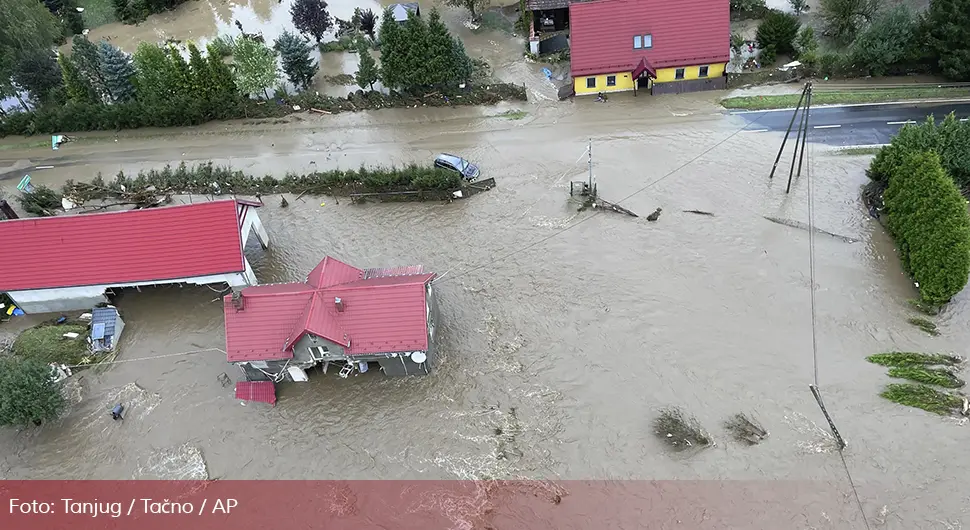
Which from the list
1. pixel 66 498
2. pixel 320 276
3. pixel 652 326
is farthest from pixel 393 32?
pixel 66 498

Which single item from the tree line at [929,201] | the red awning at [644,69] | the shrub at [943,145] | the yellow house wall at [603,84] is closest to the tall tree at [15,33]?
the yellow house wall at [603,84]

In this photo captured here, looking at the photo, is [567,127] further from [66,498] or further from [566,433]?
[66,498]

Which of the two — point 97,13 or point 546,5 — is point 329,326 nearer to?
point 546,5

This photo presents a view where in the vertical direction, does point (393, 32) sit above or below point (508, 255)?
above

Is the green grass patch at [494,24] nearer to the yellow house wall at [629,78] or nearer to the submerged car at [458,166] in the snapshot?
the yellow house wall at [629,78]

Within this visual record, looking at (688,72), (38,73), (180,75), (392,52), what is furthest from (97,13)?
(688,72)

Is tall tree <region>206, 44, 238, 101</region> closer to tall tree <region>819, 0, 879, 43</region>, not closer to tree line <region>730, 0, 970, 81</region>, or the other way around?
tree line <region>730, 0, 970, 81</region>
